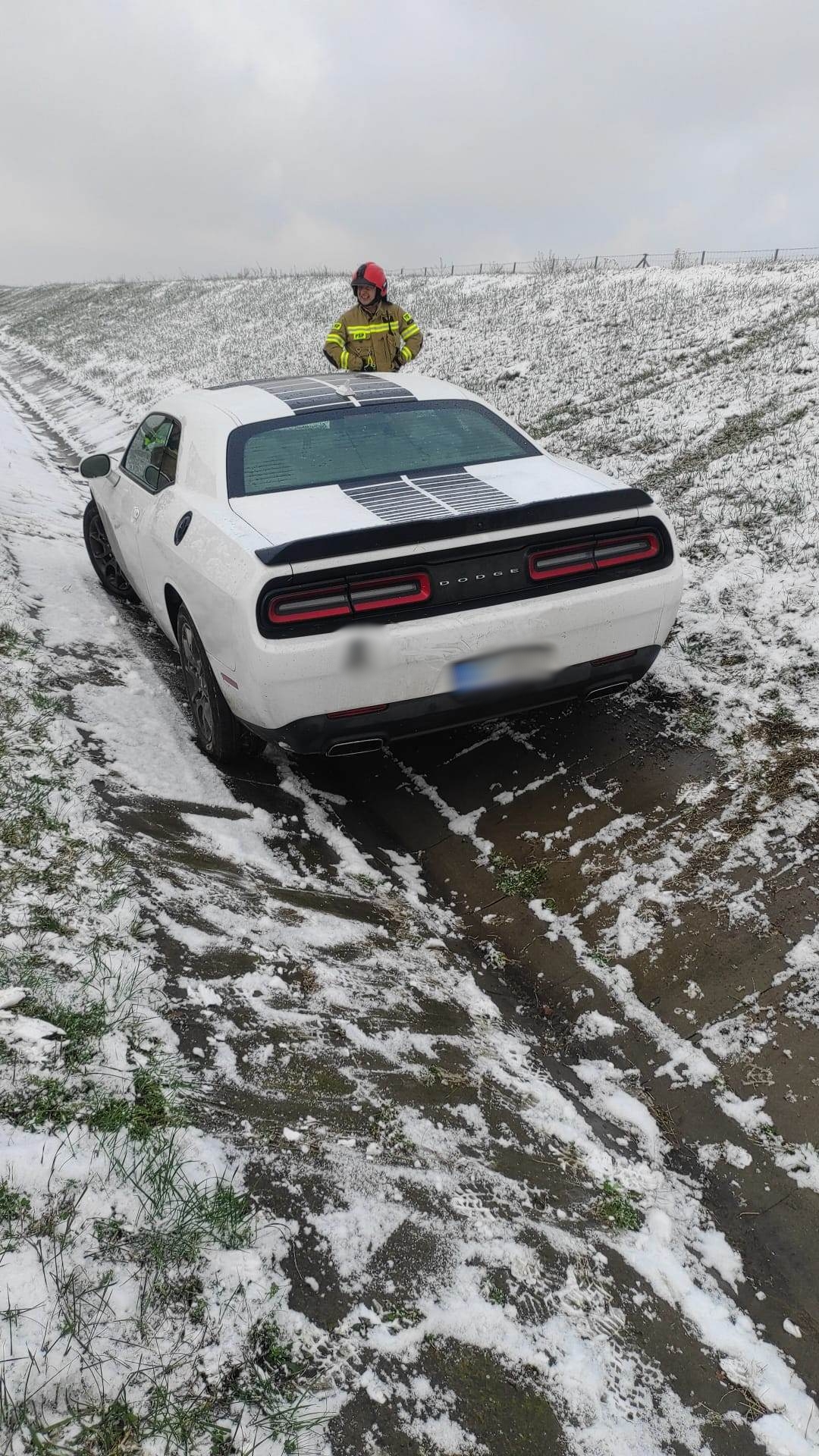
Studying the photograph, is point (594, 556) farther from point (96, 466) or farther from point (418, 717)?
point (96, 466)

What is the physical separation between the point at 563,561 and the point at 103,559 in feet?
12.8

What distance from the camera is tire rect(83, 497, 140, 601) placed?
236 inches

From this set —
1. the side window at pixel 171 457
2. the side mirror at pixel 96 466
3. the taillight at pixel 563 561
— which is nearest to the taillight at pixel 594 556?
the taillight at pixel 563 561

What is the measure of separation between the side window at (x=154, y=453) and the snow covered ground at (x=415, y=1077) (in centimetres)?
101

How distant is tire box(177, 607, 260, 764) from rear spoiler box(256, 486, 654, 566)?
89 cm

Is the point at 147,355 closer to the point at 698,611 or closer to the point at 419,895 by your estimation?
the point at 698,611

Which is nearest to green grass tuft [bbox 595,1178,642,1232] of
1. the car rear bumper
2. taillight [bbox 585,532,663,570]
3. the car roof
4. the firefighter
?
the car rear bumper

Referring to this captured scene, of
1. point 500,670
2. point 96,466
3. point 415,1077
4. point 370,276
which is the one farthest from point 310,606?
point 370,276

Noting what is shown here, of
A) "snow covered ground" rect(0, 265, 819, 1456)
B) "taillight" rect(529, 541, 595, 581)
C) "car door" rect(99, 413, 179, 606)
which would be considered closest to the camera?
"snow covered ground" rect(0, 265, 819, 1456)

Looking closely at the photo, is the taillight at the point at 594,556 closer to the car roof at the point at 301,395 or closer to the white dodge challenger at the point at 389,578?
the white dodge challenger at the point at 389,578

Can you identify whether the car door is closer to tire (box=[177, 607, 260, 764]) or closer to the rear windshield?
the rear windshield

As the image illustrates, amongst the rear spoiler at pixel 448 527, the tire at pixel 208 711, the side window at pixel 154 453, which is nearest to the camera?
the rear spoiler at pixel 448 527

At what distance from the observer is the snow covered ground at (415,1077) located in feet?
5.56

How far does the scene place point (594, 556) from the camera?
3.44 meters
